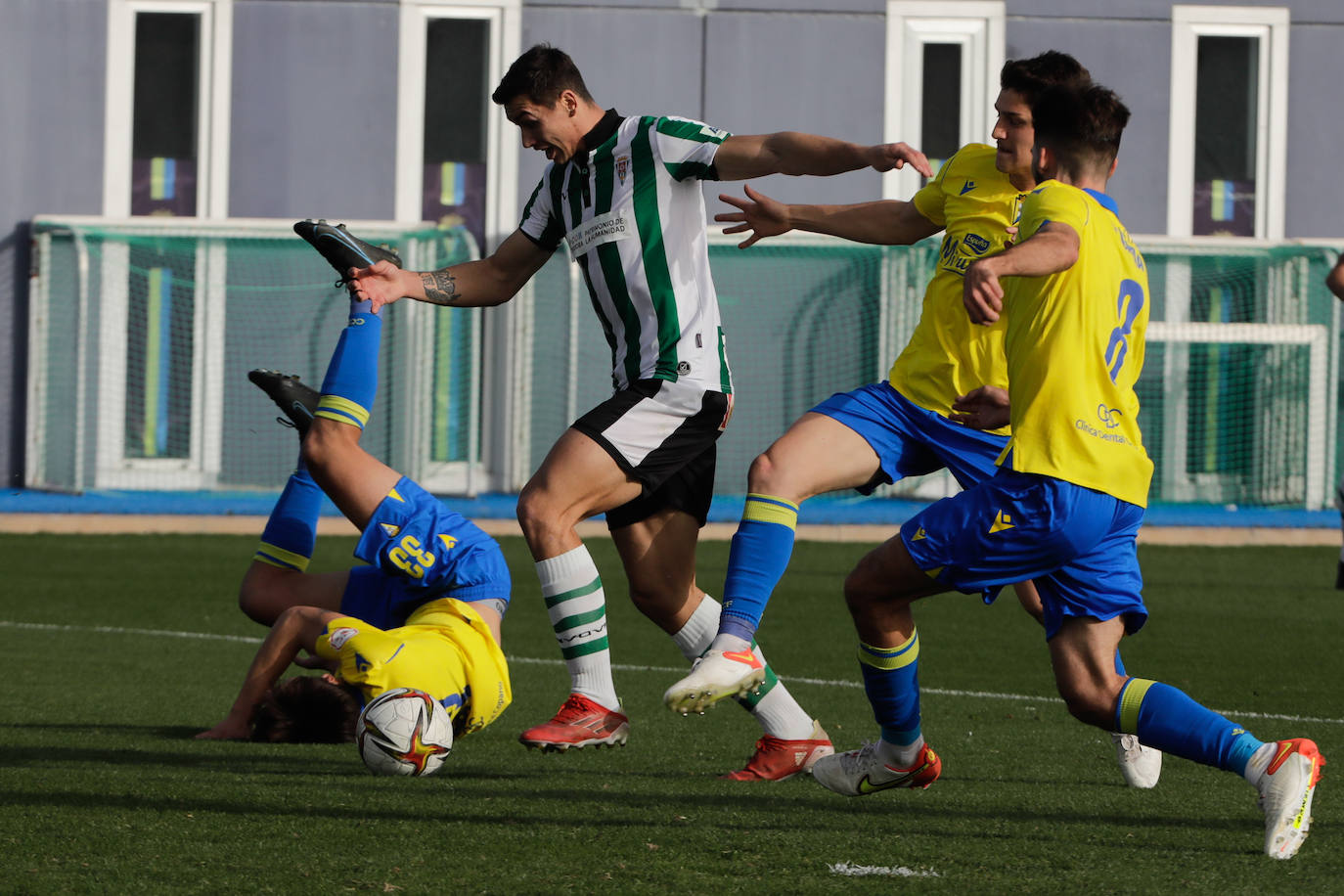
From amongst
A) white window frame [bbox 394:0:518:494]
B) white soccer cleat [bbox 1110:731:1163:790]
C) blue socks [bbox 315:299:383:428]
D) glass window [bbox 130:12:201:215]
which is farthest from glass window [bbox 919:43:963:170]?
white soccer cleat [bbox 1110:731:1163:790]

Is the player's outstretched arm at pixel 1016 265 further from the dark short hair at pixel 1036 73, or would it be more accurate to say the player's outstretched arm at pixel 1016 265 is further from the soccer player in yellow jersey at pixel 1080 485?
the dark short hair at pixel 1036 73

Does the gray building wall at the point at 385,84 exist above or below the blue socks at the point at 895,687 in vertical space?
above

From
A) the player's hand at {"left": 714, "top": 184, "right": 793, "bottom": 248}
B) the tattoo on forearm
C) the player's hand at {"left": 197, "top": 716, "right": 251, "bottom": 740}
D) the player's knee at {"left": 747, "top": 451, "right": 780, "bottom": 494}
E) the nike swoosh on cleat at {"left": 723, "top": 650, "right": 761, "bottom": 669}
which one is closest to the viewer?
the nike swoosh on cleat at {"left": 723, "top": 650, "right": 761, "bottom": 669}

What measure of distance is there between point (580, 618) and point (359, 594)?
1197 mm

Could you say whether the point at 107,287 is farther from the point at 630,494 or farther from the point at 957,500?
the point at 957,500

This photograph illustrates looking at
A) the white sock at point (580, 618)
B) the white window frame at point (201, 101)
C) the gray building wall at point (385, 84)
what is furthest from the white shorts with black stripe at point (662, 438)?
the white window frame at point (201, 101)

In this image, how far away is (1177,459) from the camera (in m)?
16.4

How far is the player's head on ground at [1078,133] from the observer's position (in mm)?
3721

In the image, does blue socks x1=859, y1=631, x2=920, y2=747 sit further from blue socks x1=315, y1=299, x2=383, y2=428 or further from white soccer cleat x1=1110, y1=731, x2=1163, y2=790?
blue socks x1=315, y1=299, x2=383, y2=428

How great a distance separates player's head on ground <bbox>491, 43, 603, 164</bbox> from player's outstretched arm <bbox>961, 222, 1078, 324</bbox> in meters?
1.76

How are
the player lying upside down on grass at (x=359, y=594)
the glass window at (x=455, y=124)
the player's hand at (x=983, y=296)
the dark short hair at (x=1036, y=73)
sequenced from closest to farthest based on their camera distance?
1. the player's hand at (x=983, y=296)
2. the dark short hair at (x=1036, y=73)
3. the player lying upside down on grass at (x=359, y=594)
4. the glass window at (x=455, y=124)

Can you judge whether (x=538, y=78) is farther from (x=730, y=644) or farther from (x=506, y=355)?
(x=506, y=355)

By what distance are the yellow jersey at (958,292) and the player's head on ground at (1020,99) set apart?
98 mm

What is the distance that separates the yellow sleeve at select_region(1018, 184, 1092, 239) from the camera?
11.8ft
